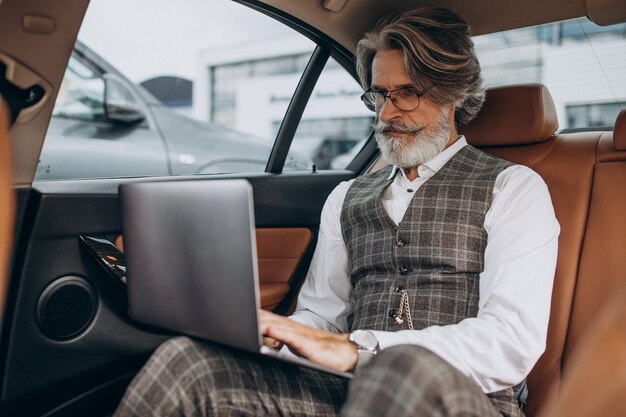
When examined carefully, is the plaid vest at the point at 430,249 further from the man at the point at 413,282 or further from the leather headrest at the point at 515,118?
the leather headrest at the point at 515,118

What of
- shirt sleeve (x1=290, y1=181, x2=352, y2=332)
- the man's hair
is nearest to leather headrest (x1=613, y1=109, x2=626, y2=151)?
the man's hair

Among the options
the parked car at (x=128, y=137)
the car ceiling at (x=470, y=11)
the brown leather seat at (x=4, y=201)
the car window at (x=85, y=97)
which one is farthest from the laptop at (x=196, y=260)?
the car window at (x=85, y=97)

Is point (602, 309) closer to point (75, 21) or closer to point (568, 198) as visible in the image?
point (568, 198)

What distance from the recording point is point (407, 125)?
1.82 meters

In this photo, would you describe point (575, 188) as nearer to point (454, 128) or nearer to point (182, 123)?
point (454, 128)

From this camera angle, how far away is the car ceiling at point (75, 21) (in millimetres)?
1523

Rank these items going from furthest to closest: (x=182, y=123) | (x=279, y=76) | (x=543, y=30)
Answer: (x=279, y=76), (x=182, y=123), (x=543, y=30)

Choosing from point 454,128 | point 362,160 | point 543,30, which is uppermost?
point 543,30

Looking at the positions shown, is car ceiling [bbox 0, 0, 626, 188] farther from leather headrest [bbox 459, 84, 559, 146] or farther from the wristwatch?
the wristwatch

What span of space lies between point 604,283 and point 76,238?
1351 millimetres

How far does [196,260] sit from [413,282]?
2.11ft

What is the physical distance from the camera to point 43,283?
1745 millimetres

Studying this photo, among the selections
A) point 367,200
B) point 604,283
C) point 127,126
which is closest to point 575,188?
point 604,283

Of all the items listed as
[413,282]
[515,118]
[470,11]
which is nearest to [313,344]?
[413,282]
